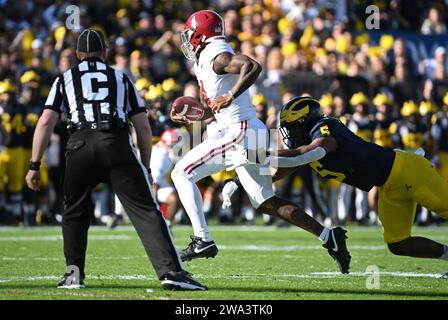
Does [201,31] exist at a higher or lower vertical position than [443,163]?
higher

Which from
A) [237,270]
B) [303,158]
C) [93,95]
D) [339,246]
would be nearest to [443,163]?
[237,270]

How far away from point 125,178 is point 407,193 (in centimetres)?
213

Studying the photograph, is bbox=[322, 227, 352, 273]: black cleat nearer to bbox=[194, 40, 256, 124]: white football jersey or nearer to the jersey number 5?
the jersey number 5

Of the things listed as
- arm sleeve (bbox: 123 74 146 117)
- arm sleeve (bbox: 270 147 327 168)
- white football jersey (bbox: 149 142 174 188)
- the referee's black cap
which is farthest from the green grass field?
the referee's black cap

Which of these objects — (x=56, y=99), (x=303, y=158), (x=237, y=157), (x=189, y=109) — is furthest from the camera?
(x=189, y=109)

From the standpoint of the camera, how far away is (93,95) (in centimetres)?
662

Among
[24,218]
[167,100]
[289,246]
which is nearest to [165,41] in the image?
[167,100]

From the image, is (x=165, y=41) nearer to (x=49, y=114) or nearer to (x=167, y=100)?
(x=167, y=100)

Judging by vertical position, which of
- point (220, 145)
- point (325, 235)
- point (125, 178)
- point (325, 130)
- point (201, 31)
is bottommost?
point (325, 235)

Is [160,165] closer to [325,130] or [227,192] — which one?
[227,192]

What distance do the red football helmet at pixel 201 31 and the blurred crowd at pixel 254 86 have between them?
4.60m

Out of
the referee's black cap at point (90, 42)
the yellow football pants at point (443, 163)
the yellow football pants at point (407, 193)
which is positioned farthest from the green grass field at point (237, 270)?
the yellow football pants at point (443, 163)

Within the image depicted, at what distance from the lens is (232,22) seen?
17438 millimetres

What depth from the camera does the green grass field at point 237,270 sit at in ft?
21.7
